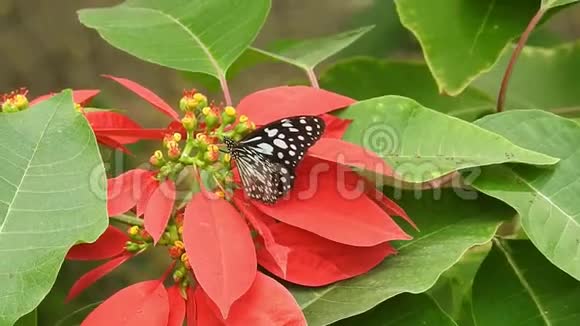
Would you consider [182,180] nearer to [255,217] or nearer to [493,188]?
[255,217]

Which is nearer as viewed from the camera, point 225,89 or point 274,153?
point 274,153

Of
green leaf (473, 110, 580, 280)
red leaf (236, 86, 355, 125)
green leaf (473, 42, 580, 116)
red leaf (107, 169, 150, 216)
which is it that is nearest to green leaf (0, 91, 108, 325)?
red leaf (107, 169, 150, 216)

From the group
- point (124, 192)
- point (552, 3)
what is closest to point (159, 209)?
point (124, 192)

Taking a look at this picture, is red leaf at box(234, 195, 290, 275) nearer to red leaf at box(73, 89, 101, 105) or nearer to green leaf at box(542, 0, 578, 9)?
red leaf at box(73, 89, 101, 105)

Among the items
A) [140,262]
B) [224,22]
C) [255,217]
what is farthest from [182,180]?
[140,262]

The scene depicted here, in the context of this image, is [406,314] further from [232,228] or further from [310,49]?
[310,49]
